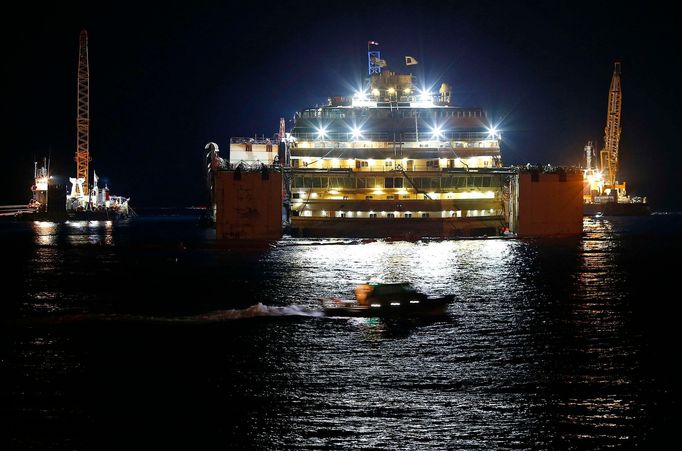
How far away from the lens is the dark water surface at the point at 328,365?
62.7ft

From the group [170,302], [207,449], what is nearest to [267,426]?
[207,449]

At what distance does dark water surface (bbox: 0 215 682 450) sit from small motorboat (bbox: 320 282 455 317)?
0.96 metres

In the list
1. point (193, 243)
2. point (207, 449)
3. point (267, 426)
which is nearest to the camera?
point (207, 449)

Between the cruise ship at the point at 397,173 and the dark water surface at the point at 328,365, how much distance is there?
22606 millimetres

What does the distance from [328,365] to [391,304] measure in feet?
33.1

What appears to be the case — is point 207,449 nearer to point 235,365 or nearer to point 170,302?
point 235,365

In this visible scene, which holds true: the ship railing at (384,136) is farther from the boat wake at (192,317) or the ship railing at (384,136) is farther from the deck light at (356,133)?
the boat wake at (192,317)

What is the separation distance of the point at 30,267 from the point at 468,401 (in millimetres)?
50010

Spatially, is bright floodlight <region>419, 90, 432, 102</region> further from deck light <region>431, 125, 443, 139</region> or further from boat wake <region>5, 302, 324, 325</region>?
boat wake <region>5, 302, 324, 325</region>

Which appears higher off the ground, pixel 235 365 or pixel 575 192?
pixel 575 192

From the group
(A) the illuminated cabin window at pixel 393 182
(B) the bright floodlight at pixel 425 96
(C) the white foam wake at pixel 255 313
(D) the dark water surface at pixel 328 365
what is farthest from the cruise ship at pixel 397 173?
(C) the white foam wake at pixel 255 313

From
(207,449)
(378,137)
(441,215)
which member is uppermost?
(378,137)

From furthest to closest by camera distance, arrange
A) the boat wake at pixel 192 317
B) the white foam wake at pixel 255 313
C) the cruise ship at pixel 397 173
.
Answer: the cruise ship at pixel 397 173 < the white foam wake at pixel 255 313 < the boat wake at pixel 192 317

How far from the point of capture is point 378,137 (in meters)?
78.4
